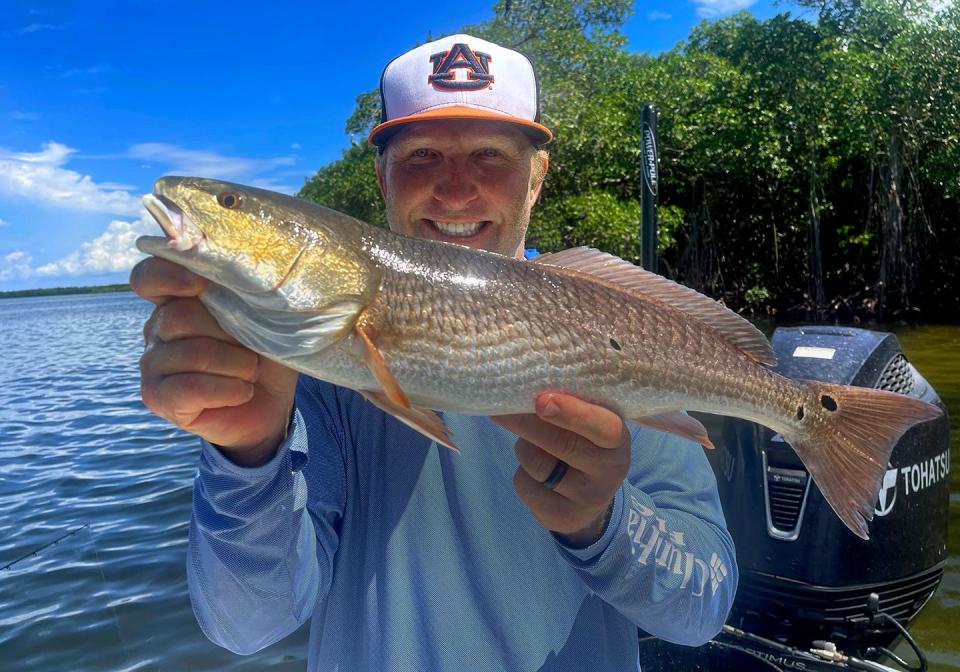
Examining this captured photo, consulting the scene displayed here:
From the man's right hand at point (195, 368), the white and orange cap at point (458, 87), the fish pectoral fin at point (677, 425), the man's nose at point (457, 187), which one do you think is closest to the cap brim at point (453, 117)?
the white and orange cap at point (458, 87)

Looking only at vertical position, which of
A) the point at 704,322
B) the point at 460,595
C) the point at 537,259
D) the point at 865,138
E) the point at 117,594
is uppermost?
the point at 865,138

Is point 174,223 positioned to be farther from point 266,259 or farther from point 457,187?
point 457,187

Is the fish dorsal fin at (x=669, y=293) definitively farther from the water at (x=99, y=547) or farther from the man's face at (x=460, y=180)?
the water at (x=99, y=547)

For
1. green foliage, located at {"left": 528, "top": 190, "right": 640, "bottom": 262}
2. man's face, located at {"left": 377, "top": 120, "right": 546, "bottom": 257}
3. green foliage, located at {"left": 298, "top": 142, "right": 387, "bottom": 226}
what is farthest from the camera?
green foliage, located at {"left": 298, "top": 142, "right": 387, "bottom": 226}

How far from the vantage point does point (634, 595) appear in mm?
1825

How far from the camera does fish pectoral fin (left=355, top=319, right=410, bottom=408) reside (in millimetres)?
1621

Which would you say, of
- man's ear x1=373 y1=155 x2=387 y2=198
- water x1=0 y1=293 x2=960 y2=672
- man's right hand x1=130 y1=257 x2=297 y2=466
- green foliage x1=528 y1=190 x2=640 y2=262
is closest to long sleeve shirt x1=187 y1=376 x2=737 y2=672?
man's right hand x1=130 y1=257 x2=297 y2=466

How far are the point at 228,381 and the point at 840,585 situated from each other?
2767 millimetres

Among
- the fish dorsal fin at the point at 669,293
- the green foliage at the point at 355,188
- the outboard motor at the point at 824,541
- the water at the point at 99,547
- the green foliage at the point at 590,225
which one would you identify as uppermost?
the green foliage at the point at 355,188

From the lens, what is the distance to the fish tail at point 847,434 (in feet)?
6.77

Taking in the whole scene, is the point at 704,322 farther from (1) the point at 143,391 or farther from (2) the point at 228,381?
(1) the point at 143,391

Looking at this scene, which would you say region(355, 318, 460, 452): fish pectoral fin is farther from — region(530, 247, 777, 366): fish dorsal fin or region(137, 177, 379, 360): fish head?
region(530, 247, 777, 366): fish dorsal fin

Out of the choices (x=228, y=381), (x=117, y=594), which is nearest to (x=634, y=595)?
(x=228, y=381)

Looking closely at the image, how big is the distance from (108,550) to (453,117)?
5.91 metres
